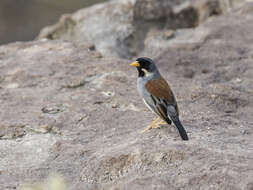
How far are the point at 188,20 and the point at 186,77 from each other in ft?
12.6

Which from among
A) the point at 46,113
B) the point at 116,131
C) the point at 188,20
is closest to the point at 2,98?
the point at 46,113

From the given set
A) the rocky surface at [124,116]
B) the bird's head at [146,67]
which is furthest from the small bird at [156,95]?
the rocky surface at [124,116]

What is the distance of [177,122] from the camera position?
199 inches

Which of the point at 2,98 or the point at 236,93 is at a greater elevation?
the point at 2,98

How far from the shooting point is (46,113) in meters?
6.06

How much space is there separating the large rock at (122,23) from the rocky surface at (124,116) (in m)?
1.21

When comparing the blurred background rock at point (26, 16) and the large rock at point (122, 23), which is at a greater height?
the blurred background rock at point (26, 16)

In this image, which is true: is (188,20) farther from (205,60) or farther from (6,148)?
(6,148)

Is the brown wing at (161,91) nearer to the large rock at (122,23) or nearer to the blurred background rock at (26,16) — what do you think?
the large rock at (122,23)

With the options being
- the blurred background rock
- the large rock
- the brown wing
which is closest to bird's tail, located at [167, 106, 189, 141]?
the brown wing

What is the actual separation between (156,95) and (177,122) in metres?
0.49

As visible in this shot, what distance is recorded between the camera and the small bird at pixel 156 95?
17.0 feet

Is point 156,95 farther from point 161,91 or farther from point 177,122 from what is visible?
point 177,122

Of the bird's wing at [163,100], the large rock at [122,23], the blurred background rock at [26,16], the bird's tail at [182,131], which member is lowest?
the bird's tail at [182,131]
